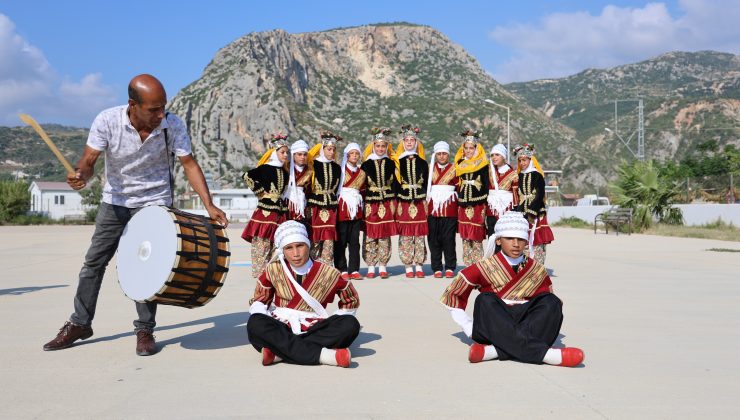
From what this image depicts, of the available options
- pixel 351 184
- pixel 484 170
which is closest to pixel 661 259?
pixel 484 170

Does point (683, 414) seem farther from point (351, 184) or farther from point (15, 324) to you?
point (351, 184)

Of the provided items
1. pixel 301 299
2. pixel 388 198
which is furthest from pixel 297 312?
pixel 388 198

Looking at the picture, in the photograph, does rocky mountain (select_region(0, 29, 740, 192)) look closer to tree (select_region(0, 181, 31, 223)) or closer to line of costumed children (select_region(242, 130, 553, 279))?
tree (select_region(0, 181, 31, 223))

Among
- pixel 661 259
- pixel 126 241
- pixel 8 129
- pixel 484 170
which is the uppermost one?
pixel 8 129

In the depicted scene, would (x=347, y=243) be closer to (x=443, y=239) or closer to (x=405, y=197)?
(x=405, y=197)

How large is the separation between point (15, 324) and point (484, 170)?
21.1ft

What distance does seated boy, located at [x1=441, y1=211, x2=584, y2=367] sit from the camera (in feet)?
15.6

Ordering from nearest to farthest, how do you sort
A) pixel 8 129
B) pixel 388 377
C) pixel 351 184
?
pixel 388 377, pixel 351 184, pixel 8 129

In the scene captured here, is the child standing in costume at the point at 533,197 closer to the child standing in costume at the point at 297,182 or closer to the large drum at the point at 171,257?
the child standing in costume at the point at 297,182

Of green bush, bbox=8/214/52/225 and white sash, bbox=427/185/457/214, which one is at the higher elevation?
white sash, bbox=427/185/457/214

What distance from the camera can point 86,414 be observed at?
3607 mm

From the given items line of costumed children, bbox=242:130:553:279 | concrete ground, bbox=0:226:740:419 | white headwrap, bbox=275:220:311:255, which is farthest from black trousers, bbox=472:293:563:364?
line of costumed children, bbox=242:130:553:279

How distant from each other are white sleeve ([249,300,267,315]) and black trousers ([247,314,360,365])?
7cm

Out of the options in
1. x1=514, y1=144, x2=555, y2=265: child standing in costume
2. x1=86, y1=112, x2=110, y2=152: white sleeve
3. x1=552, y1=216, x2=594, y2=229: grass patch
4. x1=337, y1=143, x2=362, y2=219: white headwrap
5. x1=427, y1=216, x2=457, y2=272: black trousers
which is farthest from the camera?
x1=552, y1=216, x2=594, y2=229: grass patch
